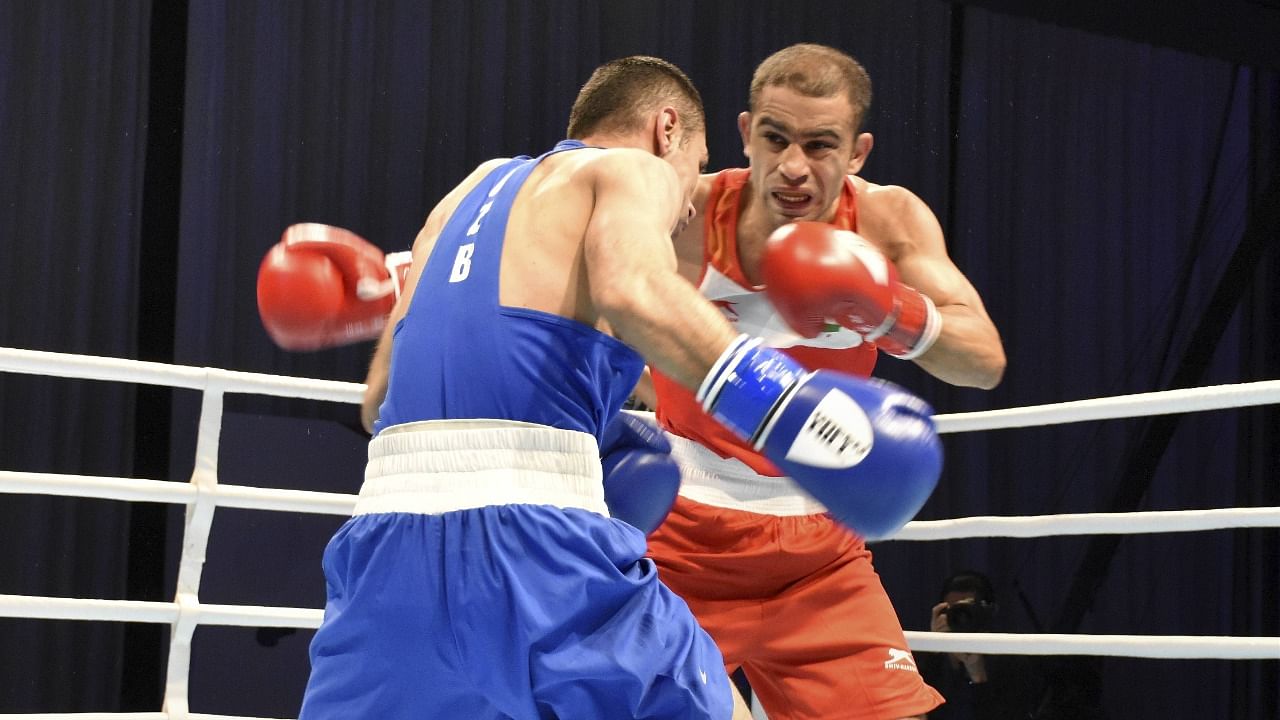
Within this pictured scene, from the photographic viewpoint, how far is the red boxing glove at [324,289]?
2.22 metres

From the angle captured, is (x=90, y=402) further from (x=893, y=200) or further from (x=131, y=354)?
(x=893, y=200)

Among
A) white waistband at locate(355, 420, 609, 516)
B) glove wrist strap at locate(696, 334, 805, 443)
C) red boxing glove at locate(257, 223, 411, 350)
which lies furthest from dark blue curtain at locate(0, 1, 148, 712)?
glove wrist strap at locate(696, 334, 805, 443)

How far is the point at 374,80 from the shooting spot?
5547 mm

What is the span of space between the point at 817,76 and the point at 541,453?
1.11m

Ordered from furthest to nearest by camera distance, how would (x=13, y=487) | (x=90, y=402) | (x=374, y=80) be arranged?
(x=374, y=80), (x=90, y=402), (x=13, y=487)

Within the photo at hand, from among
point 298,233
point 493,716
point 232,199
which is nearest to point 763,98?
point 298,233

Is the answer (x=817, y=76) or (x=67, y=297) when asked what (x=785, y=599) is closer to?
(x=817, y=76)

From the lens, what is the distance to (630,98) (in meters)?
1.90

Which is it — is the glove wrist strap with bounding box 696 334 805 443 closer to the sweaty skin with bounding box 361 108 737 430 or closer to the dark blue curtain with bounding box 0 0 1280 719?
the sweaty skin with bounding box 361 108 737 430

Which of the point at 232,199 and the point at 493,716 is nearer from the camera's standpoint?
the point at 493,716

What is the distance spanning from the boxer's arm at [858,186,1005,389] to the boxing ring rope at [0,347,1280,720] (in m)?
0.23

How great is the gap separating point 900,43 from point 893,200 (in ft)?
13.9

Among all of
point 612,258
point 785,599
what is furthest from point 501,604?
point 785,599

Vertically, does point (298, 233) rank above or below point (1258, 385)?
above
